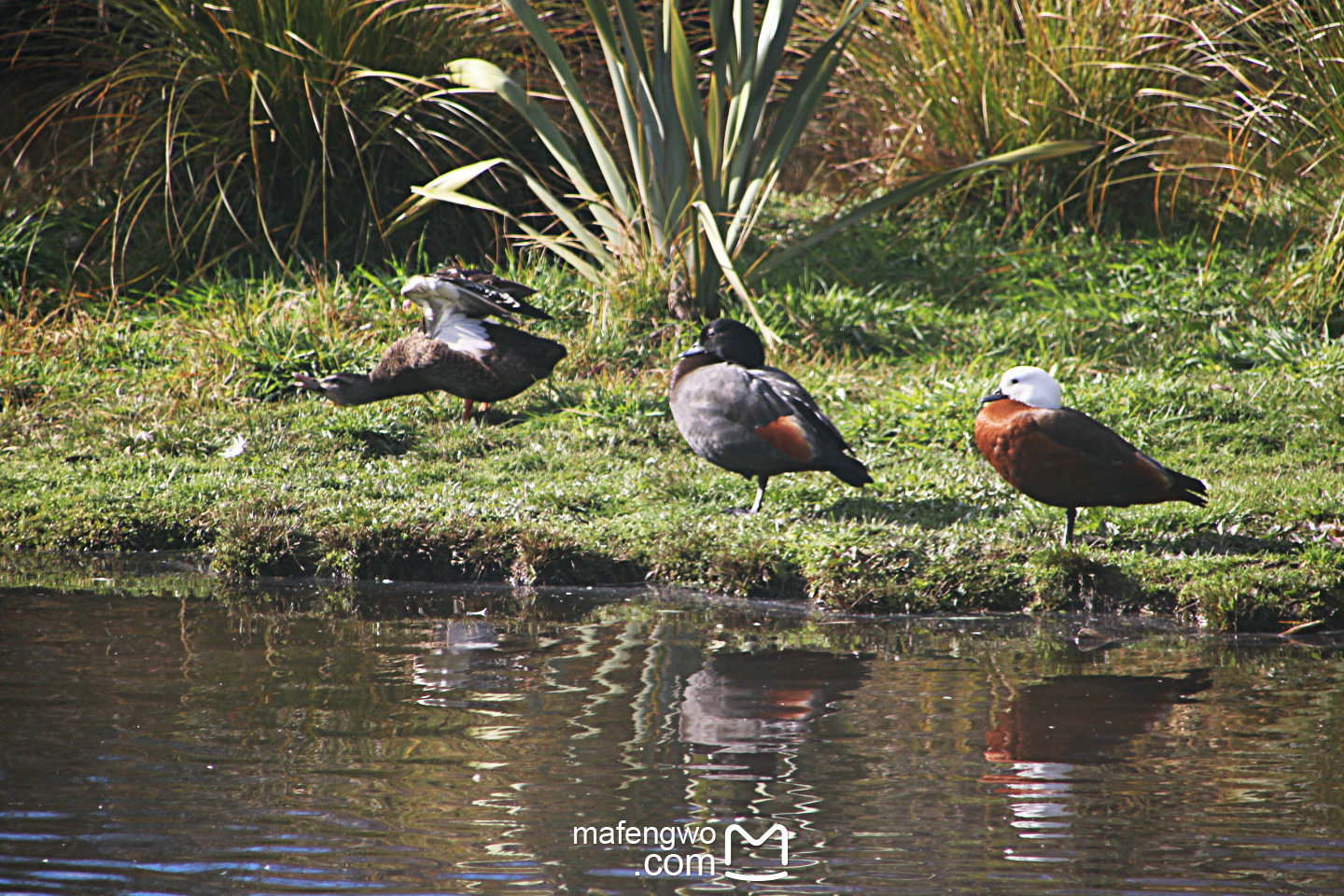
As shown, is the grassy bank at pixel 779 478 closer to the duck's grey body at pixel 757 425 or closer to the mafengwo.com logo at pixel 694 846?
the duck's grey body at pixel 757 425

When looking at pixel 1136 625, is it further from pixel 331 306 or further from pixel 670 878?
pixel 331 306

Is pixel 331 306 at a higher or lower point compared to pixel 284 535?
higher

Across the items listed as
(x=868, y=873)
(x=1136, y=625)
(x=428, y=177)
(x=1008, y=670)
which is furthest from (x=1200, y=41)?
(x=868, y=873)

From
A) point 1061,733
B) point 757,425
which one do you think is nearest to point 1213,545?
point 757,425

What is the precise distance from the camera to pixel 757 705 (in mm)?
3404

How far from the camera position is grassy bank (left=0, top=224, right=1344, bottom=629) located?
4.71 m

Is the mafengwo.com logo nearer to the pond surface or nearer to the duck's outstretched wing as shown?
the pond surface

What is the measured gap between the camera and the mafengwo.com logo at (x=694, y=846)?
2.44m

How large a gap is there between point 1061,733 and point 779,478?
2.72 metres

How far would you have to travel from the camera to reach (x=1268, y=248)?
27.5 feet

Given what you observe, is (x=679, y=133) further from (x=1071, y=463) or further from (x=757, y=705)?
(x=757, y=705)

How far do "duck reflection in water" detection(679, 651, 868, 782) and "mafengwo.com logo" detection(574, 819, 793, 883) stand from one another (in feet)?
0.91

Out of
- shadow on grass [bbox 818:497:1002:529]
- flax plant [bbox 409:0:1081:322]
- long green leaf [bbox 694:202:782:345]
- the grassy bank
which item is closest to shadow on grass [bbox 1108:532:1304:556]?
the grassy bank

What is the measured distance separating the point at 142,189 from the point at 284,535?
492 cm
